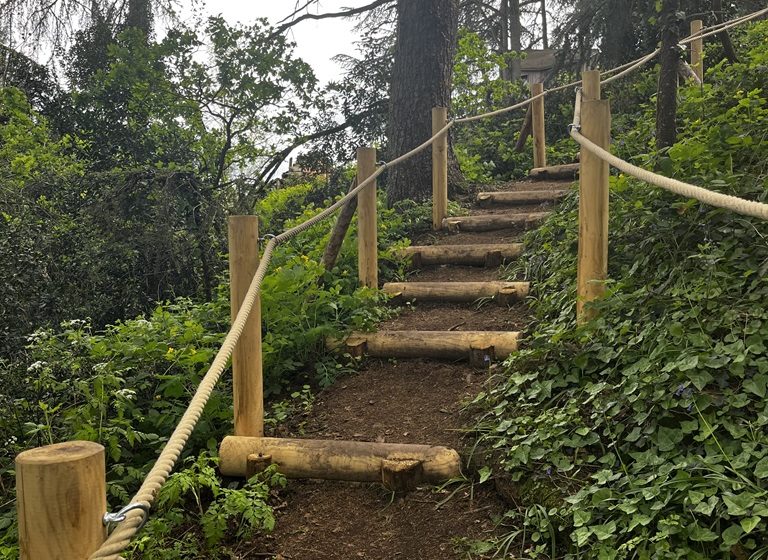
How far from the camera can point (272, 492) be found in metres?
3.14

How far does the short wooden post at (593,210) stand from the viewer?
3.65m

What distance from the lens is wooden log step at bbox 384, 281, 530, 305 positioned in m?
4.96

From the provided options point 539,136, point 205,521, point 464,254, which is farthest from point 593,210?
point 539,136

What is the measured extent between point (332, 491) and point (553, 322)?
1.73 metres

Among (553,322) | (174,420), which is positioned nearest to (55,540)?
(174,420)

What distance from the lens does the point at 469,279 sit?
5660mm

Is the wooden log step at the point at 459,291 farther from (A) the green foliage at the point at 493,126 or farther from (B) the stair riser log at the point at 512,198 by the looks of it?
(A) the green foliage at the point at 493,126

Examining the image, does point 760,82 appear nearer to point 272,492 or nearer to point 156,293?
point 272,492

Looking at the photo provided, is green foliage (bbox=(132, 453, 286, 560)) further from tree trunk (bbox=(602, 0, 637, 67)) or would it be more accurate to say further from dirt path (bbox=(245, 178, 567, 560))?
tree trunk (bbox=(602, 0, 637, 67))

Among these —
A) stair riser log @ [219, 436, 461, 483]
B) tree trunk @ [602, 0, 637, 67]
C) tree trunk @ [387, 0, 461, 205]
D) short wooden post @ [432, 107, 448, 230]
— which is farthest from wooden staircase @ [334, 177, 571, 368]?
tree trunk @ [602, 0, 637, 67]

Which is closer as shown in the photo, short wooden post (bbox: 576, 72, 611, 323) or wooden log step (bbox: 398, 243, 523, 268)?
→ short wooden post (bbox: 576, 72, 611, 323)

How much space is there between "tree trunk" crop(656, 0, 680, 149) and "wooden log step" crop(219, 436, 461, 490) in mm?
2937

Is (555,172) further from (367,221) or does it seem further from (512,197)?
(367,221)

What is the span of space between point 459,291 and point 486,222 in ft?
5.26
